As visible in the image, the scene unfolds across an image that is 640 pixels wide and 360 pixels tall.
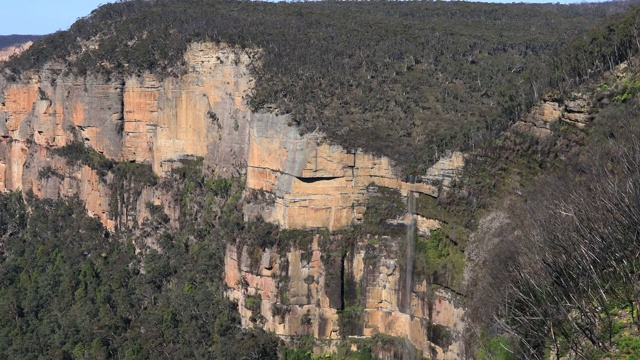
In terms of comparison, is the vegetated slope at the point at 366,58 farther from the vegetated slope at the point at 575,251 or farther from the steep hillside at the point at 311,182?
the vegetated slope at the point at 575,251

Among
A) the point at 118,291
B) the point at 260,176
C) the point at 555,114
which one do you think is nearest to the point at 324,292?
the point at 260,176

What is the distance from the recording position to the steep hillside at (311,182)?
116ft

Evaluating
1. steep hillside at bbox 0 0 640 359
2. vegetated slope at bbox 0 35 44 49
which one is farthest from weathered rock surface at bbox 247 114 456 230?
vegetated slope at bbox 0 35 44 49

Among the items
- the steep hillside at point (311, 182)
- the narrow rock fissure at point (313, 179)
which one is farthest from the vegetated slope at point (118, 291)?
the narrow rock fissure at point (313, 179)

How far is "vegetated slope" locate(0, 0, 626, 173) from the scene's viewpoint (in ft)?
165

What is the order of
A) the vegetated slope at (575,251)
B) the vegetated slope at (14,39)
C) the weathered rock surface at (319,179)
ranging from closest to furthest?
the vegetated slope at (575,251) → the weathered rock surface at (319,179) → the vegetated slope at (14,39)

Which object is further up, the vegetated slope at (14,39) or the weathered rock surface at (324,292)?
the vegetated slope at (14,39)

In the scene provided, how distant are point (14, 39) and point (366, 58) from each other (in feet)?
492

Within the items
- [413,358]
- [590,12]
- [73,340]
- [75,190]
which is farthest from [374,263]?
[590,12]

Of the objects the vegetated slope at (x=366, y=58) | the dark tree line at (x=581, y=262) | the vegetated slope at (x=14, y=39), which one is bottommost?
the dark tree line at (x=581, y=262)

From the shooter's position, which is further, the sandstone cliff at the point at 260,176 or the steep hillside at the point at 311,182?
the sandstone cliff at the point at 260,176

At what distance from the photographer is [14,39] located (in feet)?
621

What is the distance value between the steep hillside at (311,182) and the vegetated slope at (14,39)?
113928mm

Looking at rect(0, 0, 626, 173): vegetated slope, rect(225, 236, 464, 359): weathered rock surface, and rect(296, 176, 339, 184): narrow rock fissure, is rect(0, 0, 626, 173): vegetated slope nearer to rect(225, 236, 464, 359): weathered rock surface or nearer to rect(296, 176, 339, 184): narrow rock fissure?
rect(296, 176, 339, 184): narrow rock fissure
